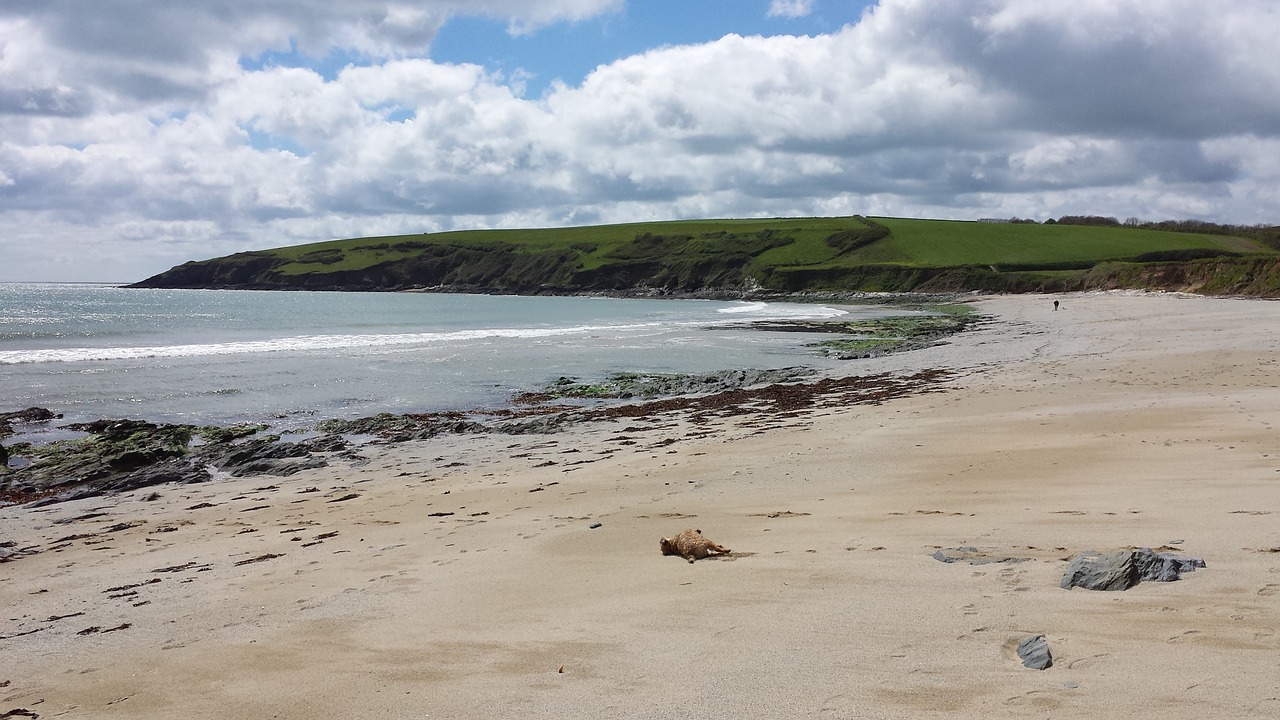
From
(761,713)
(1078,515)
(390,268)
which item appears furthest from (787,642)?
(390,268)

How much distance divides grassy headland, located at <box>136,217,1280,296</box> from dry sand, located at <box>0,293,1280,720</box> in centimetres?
6002

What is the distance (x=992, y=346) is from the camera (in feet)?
111

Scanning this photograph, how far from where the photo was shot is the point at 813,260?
133 m

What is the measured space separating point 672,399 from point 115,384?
1990cm

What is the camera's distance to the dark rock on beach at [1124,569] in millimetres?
5656

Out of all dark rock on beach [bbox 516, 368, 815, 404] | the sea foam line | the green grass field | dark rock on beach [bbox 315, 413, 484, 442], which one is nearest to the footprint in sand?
dark rock on beach [bbox 315, 413, 484, 442]

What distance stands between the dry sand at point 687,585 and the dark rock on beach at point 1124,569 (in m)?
0.16

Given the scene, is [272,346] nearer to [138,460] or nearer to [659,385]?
[659,385]

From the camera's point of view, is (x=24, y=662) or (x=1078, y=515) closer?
(x=24, y=662)

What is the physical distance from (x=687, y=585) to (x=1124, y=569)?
3297 mm

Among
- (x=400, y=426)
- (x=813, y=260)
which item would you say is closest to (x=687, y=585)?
(x=400, y=426)

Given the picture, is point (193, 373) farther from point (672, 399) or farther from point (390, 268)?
point (390, 268)

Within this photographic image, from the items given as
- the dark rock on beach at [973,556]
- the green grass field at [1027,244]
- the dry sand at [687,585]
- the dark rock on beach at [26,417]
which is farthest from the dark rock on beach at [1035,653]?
the green grass field at [1027,244]

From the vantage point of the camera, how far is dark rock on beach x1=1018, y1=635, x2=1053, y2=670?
4.55 m
